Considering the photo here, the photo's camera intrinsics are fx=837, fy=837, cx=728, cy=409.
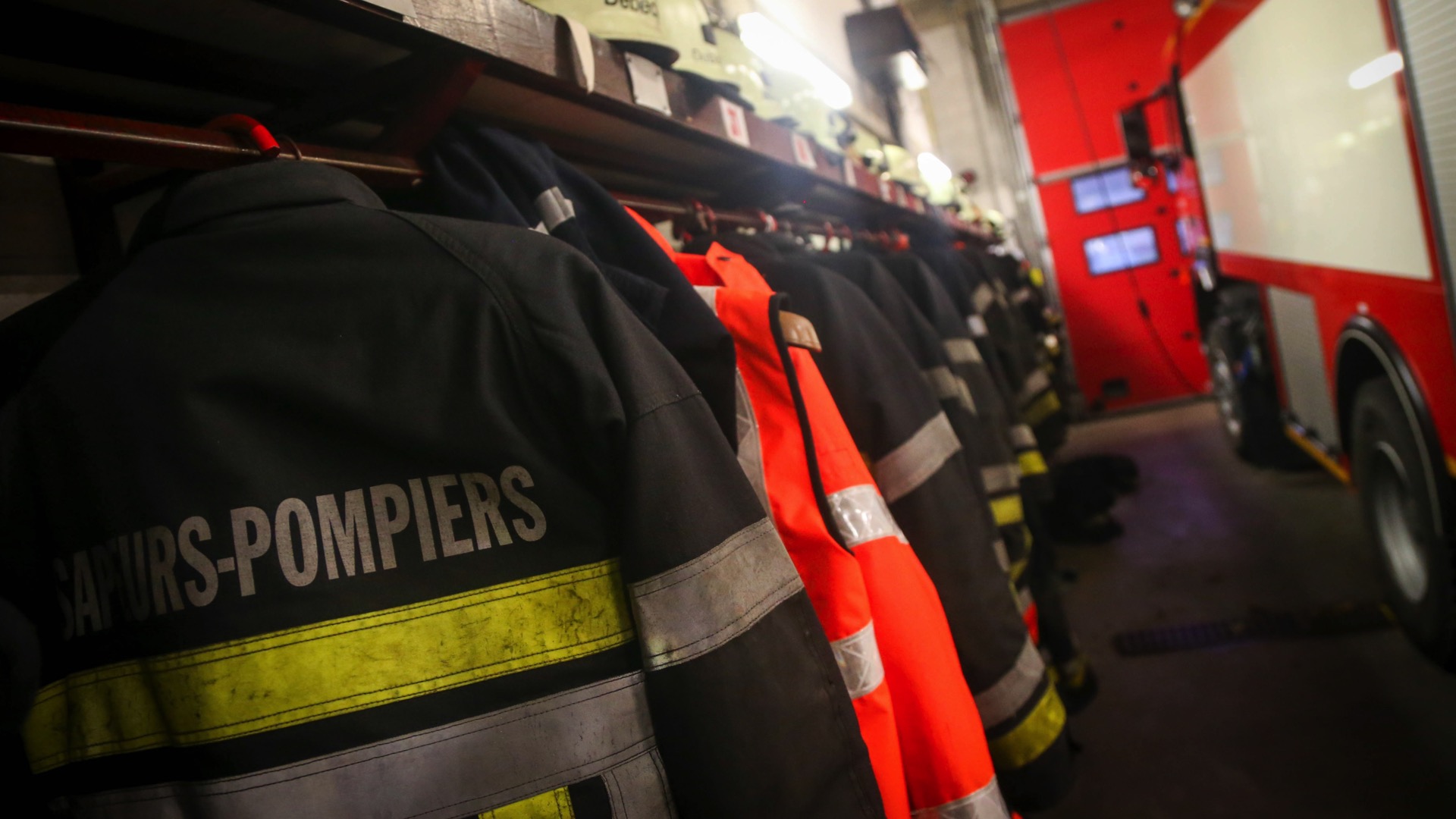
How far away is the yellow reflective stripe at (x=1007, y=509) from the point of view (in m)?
1.75

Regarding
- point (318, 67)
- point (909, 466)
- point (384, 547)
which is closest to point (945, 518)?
point (909, 466)

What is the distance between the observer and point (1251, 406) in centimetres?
498

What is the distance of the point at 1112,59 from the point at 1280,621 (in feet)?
21.0

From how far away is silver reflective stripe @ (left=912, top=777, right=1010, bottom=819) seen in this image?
1075 millimetres

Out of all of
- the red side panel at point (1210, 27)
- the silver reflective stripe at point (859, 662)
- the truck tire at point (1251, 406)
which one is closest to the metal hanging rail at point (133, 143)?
the silver reflective stripe at point (859, 662)

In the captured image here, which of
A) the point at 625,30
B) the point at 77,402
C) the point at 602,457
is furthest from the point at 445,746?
the point at 625,30

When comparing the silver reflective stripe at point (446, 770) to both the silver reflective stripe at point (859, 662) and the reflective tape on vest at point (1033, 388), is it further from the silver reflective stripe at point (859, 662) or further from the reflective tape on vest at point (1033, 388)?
the reflective tape on vest at point (1033, 388)

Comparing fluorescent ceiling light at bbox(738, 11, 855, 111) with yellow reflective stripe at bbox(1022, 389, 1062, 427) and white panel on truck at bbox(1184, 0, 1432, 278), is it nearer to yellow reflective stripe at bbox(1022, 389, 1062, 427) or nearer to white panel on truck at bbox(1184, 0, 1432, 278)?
yellow reflective stripe at bbox(1022, 389, 1062, 427)

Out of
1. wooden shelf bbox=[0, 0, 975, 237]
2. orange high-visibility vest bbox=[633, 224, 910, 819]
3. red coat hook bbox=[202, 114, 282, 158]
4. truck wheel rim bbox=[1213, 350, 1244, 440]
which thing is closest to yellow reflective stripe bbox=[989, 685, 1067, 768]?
orange high-visibility vest bbox=[633, 224, 910, 819]

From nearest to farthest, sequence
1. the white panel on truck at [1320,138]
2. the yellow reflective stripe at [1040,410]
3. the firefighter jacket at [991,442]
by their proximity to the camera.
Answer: the firefighter jacket at [991,442], the white panel on truck at [1320,138], the yellow reflective stripe at [1040,410]

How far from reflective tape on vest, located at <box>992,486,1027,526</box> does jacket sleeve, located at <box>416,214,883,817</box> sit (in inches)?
39.6

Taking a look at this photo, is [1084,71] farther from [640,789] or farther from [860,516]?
[640,789]

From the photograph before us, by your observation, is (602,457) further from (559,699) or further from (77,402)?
(77,402)

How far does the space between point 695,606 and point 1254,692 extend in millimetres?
2822
